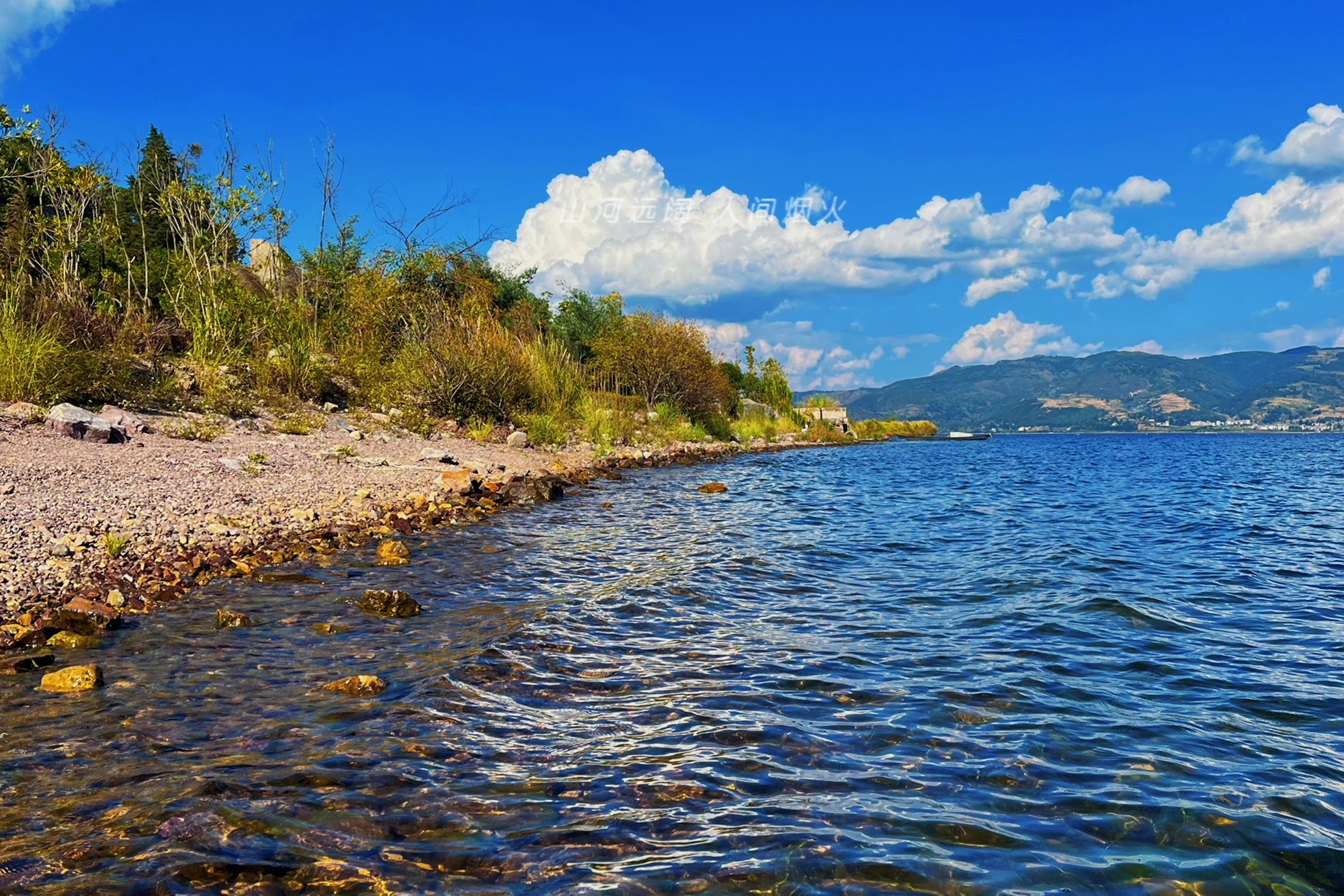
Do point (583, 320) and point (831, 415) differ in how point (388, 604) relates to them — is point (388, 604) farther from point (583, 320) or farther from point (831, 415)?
point (831, 415)

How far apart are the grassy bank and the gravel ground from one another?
2010 millimetres

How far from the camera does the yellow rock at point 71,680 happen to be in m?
5.96

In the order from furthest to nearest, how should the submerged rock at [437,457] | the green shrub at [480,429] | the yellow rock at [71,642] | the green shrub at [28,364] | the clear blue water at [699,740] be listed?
1. the green shrub at [480,429]
2. the submerged rock at [437,457]
3. the green shrub at [28,364]
4. the yellow rock at [71,642]
5. the clear blue water at [699,740]

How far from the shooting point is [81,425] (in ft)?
44.7

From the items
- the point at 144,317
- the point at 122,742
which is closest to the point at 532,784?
the point at 122,742

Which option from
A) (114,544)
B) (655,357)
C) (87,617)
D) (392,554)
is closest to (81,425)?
(114,544)

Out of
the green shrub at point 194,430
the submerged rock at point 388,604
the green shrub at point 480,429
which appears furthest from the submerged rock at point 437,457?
the submerged rock at point 388,604

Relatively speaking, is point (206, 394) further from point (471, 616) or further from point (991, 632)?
point (991, 632)

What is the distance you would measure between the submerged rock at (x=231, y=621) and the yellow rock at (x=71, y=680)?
Result: 1.60 m

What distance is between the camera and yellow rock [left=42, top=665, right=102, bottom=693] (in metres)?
5.96

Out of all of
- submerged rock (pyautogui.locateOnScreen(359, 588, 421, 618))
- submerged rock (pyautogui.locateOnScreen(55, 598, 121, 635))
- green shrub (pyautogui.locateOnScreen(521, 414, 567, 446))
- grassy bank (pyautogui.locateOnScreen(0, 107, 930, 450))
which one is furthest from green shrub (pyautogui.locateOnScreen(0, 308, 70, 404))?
Result: green shrub (pyautogui.locateOnScreen(521, 414, 567, 446))

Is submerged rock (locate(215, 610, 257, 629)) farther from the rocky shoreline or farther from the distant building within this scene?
the distant building

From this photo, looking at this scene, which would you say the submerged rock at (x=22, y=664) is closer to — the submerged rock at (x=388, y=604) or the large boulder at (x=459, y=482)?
the submerged rock at (x=388, y=604)

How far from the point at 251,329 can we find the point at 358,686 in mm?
21040
